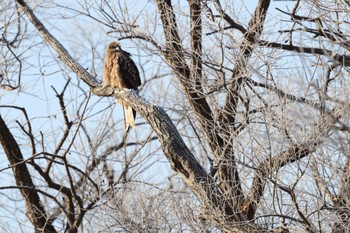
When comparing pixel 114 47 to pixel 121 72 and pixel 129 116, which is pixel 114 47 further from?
pixel 129 116

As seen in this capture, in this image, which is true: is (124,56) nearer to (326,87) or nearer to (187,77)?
(187,77)

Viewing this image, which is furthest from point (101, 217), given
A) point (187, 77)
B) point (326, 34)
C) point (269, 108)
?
point (326, 34)

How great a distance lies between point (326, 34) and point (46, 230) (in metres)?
Result: 3.82

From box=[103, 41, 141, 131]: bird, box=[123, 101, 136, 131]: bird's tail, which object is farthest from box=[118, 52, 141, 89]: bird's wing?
box=[123, 101, 136, 131]: bird's tail

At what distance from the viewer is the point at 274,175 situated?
5.77 metres

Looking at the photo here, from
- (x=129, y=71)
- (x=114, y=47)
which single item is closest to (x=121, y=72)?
(x=129, y=71)

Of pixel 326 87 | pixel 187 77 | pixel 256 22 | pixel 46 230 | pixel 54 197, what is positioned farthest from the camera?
pixel 46 230

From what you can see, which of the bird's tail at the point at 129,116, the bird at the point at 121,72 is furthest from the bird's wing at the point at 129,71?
the bird's tail at the point at 129,116

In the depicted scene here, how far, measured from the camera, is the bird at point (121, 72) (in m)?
8.58

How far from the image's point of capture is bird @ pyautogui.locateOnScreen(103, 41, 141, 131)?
338 inches

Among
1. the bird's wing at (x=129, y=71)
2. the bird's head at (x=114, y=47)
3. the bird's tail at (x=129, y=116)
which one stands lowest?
the bird's tail at (x=129, y=116)

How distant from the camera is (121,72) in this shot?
8648 millimetres

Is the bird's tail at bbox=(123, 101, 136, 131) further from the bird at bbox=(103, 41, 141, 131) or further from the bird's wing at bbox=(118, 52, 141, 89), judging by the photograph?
the bird's wing at bbox=(118, 52, 141, 89)

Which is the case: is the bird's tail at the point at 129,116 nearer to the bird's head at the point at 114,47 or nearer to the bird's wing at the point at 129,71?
the bird's wing at the point at 129,71
